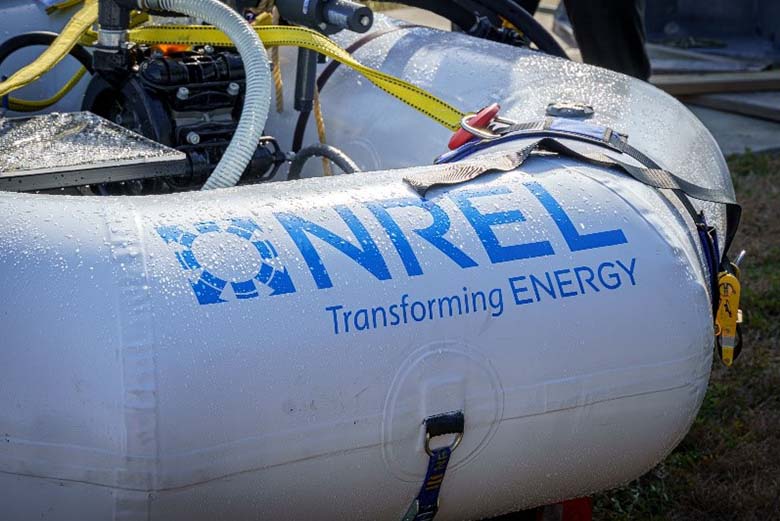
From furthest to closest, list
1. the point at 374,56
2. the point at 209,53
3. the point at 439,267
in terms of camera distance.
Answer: the point at 374,56
the point at 209,53
the point at 439,267

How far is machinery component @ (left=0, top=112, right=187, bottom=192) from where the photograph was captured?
1.82 m

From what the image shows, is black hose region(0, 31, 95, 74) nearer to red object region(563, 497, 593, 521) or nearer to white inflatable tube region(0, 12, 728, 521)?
white inflatable tube region(0, 12, 728, 521)

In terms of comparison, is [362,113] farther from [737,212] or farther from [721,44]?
[721,44]

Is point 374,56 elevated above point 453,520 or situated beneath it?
elevated above

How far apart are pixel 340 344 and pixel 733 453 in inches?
52.3

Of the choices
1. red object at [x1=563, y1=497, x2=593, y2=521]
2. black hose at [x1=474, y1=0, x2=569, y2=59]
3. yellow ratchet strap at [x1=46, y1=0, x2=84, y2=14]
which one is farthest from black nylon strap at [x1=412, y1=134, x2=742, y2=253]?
yellow ratchet strap at [x1=46, y1=0, x2=84, y2=14]

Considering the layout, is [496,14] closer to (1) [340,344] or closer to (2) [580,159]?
(2) [580,159]

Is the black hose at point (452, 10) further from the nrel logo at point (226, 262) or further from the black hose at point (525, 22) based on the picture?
the nrel logo at point (226, 262)

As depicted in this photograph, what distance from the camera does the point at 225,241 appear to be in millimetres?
1472

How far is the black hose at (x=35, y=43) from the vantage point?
2422mm

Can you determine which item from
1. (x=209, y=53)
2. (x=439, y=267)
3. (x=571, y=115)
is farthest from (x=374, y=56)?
(x=439, y=267)

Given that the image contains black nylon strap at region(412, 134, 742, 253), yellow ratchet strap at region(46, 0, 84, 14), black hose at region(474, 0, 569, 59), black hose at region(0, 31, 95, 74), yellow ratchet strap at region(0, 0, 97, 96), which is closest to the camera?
black nylon strap at region(412, 134, 742, 253)

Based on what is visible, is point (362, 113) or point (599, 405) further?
point (362, 113)

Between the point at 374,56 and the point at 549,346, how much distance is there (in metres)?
1.15
